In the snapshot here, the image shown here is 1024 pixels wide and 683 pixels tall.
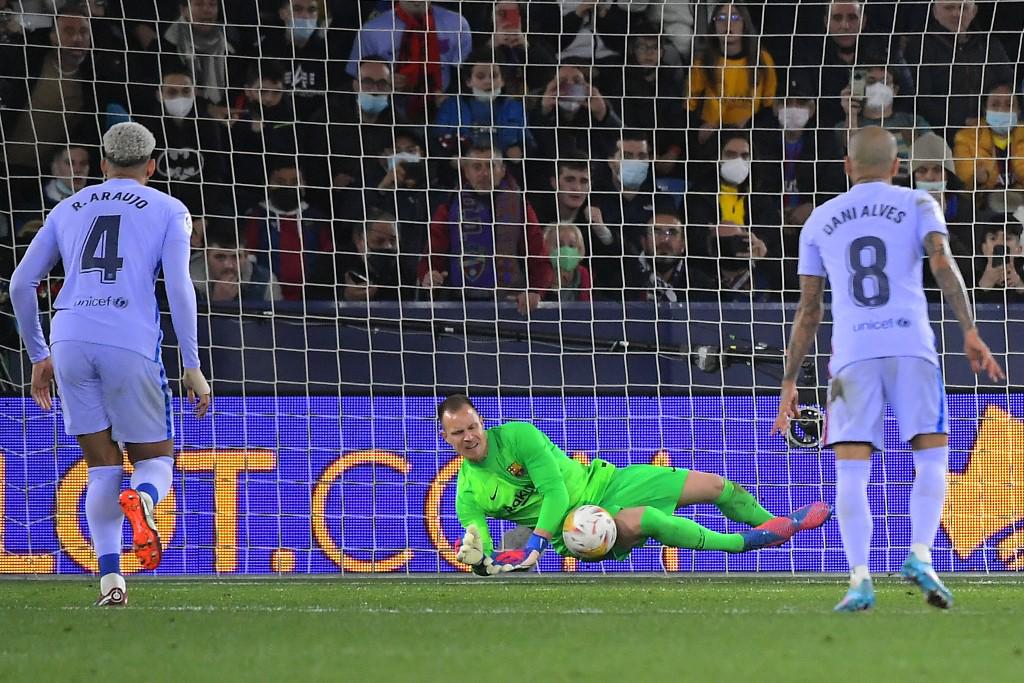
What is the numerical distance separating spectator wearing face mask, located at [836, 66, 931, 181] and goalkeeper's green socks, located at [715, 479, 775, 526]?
362 cm

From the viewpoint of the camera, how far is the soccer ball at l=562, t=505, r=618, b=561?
23.4 feet

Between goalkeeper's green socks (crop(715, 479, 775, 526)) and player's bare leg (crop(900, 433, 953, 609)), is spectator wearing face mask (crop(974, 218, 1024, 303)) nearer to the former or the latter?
goalkeeper's green socks (crop(715, 479, 775, 526))

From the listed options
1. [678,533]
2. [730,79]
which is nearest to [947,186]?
[730,79]

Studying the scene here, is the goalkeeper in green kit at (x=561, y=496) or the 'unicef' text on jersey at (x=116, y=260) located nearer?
the 'unicef' text on jersey at (x=116, y=260)

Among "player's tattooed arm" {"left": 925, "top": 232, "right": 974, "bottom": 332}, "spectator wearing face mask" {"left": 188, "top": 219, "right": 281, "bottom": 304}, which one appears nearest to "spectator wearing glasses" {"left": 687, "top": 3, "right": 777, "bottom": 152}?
"spectator wearing face mask" {"left": 188, "top": 219, "right": 281, "bottom": 304}

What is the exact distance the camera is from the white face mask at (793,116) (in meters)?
11.3

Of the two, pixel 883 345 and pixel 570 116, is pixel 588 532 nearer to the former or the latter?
pixel 883 345

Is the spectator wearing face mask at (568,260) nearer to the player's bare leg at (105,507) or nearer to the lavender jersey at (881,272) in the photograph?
the player's bare leg at (105,507)

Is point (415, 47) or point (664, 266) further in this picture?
point (415, 47)

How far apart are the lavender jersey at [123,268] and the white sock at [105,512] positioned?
47cm

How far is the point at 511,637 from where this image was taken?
4758 mm

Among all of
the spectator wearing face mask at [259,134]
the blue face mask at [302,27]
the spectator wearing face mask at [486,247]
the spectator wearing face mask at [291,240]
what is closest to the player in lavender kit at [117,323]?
the spectator wearing face mask at [486,247]

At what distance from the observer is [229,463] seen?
9094mm

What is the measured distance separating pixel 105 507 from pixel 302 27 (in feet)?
18.9
